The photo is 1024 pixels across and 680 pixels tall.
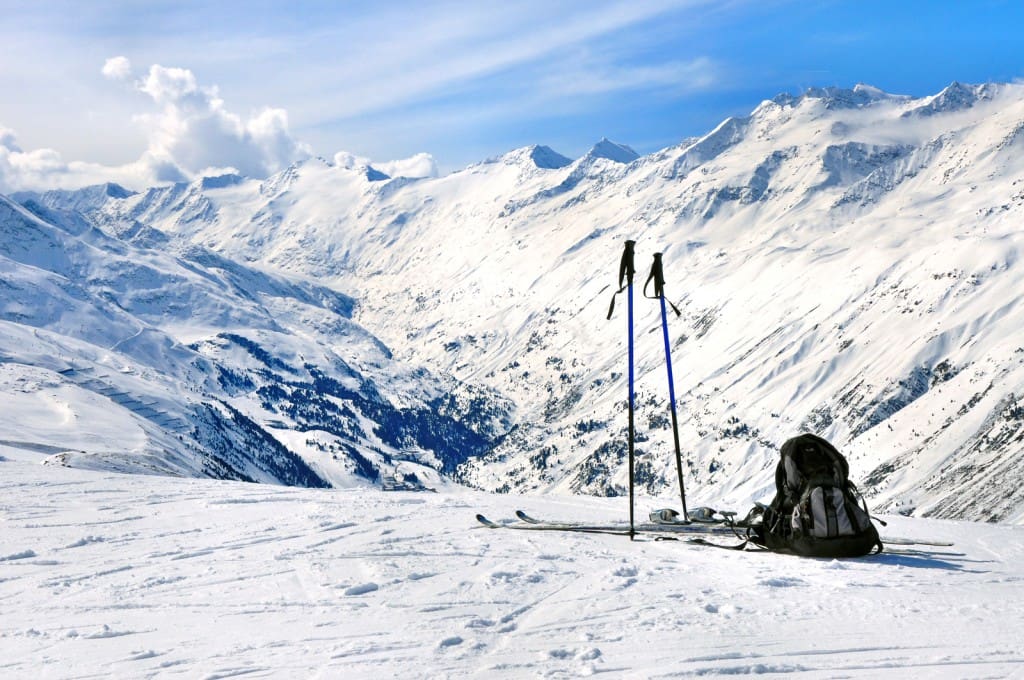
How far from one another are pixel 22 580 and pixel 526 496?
48.2ft

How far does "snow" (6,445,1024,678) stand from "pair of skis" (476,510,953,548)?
0.77 meters

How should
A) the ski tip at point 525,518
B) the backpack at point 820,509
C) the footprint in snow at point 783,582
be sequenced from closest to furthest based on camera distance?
1. the footprint in snow at point 783,582
2. the backpack at point 820,509
3. the ski tip at point 525,518

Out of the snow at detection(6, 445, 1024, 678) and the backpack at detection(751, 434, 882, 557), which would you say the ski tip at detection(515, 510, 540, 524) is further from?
the backpack at detection(751, 434, 882, 557)

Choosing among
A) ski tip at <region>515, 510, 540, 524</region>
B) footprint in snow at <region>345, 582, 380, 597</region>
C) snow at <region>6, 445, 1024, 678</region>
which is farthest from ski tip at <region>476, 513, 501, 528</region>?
footprint in snow at <region>345, 582, 380, 597</region>

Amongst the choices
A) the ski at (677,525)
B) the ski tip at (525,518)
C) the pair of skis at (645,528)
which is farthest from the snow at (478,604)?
the ski at (677,525)

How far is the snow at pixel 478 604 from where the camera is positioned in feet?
29.8

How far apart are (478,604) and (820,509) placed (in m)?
6.86

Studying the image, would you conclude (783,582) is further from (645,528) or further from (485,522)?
(485,522)

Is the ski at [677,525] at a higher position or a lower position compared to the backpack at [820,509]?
lower

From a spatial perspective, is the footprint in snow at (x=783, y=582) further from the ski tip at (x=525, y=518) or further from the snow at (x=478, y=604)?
the ski tip at (x=525, y=518)

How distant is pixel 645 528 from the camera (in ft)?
61.2

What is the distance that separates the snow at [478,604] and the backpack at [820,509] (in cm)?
46

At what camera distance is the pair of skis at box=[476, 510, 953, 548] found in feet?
57.4

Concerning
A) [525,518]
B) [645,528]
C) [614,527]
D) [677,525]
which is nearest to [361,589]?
[525,518]
